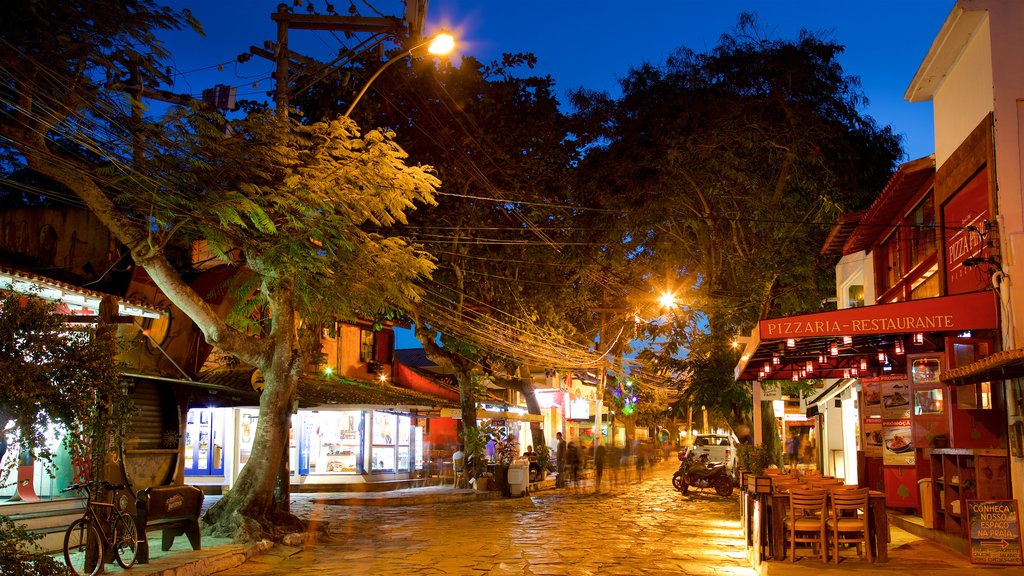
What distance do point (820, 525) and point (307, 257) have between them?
9367mm

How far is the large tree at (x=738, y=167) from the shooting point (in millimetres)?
20094

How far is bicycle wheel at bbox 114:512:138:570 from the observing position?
1160 cm

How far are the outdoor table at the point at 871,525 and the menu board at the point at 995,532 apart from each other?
1121 mm

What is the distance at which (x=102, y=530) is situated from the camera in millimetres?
11281

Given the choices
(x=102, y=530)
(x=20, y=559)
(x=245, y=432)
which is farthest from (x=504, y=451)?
→ (x=20, y=559)

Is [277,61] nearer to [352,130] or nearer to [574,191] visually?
[352,130]

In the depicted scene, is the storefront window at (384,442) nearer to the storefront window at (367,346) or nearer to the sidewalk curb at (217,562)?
the storefront window at (367,346)

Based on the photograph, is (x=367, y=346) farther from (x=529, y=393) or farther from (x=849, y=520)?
(x=849, y=520)

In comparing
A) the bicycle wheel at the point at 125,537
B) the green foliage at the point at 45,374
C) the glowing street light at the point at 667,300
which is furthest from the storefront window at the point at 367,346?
the green foliage at the point at 45,374

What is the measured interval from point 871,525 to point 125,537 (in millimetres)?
10400

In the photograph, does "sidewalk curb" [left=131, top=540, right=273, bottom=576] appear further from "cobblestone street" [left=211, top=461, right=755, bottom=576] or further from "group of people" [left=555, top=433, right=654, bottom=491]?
"group of people" [left=555, top=433, right=654, bottom=491]

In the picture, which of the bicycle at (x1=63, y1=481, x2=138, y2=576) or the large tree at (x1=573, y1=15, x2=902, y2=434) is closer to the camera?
the bicycle at (x1=63, y1=481, x2=138, y2=576)

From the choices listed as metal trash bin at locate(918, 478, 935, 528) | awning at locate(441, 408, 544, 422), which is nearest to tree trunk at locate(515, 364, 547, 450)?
awning at locate(441, 408, 544, 422)

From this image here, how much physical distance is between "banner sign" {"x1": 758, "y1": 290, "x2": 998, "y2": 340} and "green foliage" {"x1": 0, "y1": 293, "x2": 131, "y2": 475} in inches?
399
